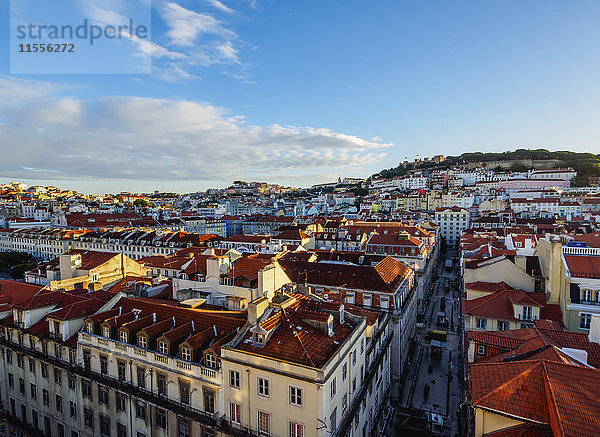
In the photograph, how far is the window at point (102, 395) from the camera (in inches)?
868

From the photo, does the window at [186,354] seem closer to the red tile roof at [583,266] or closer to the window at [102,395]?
the window at [102,395]

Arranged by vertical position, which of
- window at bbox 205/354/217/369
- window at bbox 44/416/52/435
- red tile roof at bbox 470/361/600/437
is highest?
red tile roof at bbox 470/361/600/437

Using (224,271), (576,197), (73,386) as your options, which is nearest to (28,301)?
(73,386)

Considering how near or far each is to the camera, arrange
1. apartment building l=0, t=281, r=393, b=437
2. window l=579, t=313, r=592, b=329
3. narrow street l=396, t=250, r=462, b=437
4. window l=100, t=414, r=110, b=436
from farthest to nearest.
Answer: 1. narrow street l=396, t=250, r=462, b=437
2. window l=579, t=313, r=592, b=329
3. window l=100, t=414, r=110, b=436
4. apartment building l=0, t=281, r=393, b=437

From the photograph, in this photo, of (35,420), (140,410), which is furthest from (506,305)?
(35,420)

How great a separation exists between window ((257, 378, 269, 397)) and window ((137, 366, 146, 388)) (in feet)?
26.7

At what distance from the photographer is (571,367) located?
13.0m

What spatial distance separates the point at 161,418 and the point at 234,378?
6.35 meters

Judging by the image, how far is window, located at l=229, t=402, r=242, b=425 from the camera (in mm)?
17844

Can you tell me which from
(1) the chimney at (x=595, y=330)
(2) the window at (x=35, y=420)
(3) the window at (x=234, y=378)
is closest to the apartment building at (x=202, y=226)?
(2) the window at (x=35, y=420)

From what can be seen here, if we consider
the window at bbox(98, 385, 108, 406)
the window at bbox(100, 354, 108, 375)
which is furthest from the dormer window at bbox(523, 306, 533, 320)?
the window at bbox(98, 385, 108, 406)

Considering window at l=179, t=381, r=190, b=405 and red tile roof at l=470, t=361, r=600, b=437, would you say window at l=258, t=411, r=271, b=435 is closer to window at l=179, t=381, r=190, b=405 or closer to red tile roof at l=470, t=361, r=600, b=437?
window at l=179, t=381, r=190, b=405

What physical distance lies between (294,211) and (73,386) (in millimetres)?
141164

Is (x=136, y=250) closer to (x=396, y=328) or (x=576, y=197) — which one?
(x=396, y=328)
